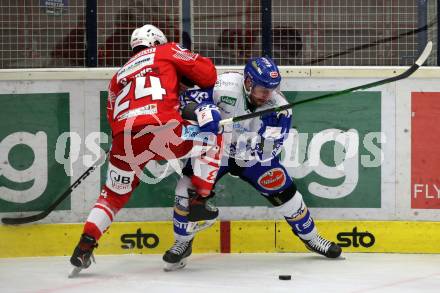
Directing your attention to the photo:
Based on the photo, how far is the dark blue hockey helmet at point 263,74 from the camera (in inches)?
216

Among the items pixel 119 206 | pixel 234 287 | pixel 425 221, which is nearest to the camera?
pixel 234 287

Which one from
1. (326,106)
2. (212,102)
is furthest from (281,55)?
(212,102)

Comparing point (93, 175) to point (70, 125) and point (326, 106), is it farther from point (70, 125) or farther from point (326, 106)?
point (326, 106)

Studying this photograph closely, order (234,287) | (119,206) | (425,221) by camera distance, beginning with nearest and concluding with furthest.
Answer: (234,287) → (119,206) → (425,221)

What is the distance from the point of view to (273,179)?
5836 millimetres

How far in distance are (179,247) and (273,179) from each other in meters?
0.65

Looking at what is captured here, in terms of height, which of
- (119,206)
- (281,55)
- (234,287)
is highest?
(281,55)

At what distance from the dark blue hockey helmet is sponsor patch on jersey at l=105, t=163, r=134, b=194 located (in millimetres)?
812

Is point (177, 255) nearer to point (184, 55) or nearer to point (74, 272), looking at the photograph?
point (74, 272)

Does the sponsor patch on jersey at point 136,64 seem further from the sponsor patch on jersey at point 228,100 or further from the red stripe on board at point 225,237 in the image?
the red stripe on board at point 225,237

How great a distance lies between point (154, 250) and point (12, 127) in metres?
1.10

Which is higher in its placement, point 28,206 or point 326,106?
point 326,106

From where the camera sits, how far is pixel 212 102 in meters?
5.64

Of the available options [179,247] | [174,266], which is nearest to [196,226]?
[179,247]
